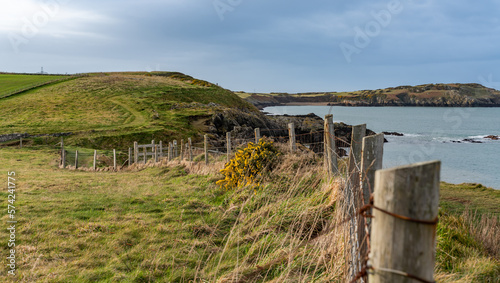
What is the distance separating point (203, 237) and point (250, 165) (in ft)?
10.8

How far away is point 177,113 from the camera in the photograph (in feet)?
174

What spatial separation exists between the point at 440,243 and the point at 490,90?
233832mm

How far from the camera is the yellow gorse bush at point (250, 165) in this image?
975cm

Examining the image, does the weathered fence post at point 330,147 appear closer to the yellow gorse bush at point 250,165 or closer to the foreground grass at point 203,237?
the foreground grass at point 203,237

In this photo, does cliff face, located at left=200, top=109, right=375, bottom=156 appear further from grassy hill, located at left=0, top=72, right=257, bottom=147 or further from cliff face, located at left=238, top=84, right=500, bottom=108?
cliff face, located at left=238, top=84, right=500, bottom=108

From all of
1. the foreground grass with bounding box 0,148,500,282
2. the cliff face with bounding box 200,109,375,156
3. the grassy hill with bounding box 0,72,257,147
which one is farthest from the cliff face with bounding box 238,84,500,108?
the foreground grass with bounding box 0,148,500,282

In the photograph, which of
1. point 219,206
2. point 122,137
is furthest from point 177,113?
point 219,206

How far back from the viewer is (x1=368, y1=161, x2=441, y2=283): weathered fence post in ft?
5.14

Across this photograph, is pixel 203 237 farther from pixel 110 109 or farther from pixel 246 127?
pixel 110 109

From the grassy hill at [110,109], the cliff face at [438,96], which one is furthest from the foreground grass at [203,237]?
the cliff face at [438,96]

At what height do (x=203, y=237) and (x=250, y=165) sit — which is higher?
(x=250, y=165)

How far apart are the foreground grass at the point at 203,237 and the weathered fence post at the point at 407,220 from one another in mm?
2443

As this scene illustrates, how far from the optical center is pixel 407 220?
62.2 inches

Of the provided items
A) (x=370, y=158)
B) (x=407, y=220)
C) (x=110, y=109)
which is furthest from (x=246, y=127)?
(x=407, y=220)
